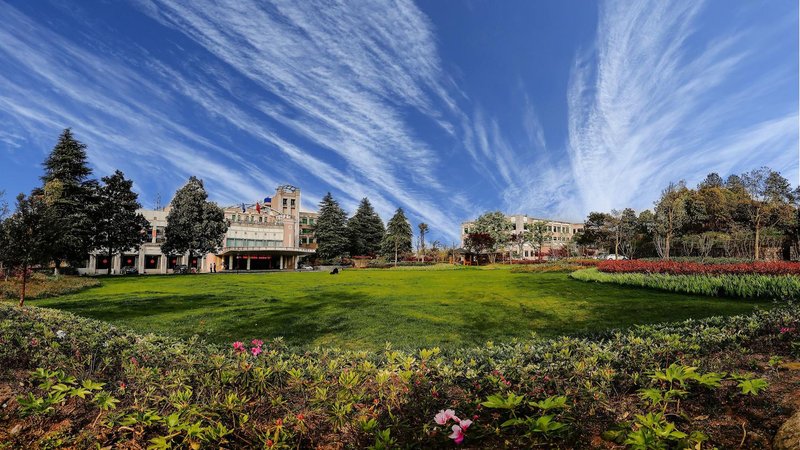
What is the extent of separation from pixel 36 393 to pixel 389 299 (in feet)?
31.6

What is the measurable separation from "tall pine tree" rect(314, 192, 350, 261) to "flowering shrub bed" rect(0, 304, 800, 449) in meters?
60.1

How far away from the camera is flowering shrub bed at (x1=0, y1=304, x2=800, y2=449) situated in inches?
89.7

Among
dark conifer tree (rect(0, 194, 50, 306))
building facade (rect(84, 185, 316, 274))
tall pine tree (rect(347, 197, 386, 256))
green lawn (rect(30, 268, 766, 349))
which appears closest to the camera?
green lawn (rect(30, 268, 766, 349))

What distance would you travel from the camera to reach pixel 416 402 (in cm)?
272

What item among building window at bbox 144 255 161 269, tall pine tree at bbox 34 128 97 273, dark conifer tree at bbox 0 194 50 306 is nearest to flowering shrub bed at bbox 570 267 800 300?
dark conifer tree at bbox 0 194 50 306

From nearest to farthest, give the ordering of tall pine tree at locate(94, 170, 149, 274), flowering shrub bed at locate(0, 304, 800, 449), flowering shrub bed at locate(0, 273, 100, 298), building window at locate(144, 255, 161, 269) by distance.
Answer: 1. flowering shrub bed at locate(0, 304, 800, 449)
2. flowering shrub bed at locate(0, 273, 100, 298)
3. tall pine tree at locate(94, 170, 149, 274)
4. building window at locate(144, 255, 161, 269)

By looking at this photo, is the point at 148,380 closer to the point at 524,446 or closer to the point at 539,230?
the point at 524,446

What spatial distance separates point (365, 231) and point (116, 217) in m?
37.9

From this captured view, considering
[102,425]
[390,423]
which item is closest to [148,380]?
[102,425]

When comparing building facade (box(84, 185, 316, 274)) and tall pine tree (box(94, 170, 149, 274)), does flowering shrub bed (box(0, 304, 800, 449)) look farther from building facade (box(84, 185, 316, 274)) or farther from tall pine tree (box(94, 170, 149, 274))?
building facade (box(84, 185, 316, 274))

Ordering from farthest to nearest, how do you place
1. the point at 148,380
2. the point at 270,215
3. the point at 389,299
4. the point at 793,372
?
the point at 270,215 → the point at 389,299 → the point at 148,380 → the point at 793,372

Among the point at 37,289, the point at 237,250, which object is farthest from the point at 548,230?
the point at 37,289

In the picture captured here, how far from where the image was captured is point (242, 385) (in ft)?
10.1

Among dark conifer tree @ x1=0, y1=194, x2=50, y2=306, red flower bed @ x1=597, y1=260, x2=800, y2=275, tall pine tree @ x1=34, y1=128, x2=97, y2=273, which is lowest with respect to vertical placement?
red flower bed @ x1=597, y1=260, x2=800, y2=275
